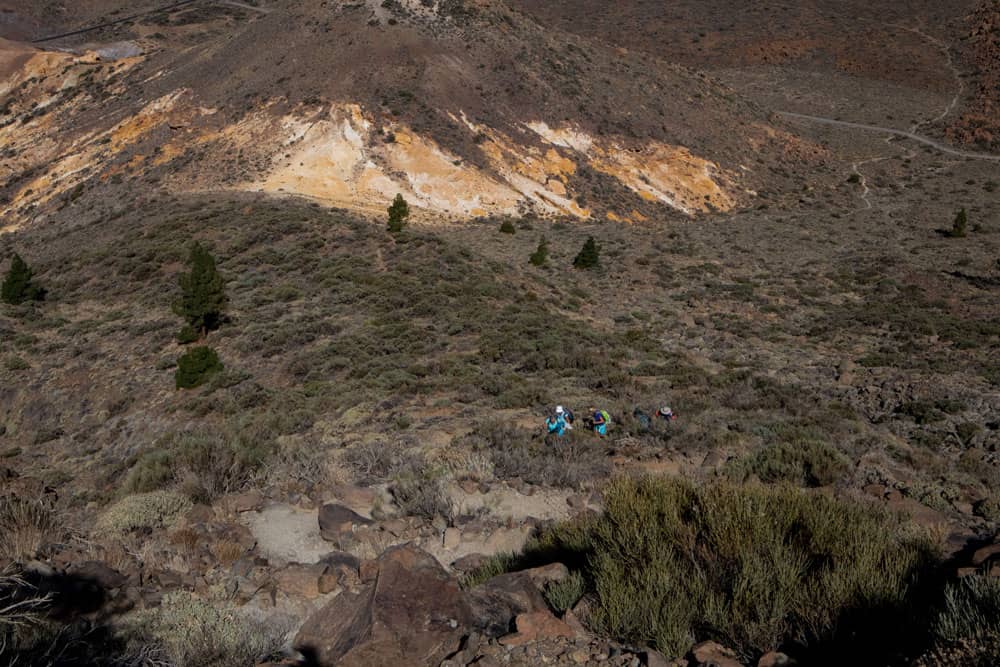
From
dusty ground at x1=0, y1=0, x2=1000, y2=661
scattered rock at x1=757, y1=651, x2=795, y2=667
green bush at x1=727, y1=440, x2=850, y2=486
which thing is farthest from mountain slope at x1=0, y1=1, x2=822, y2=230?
scattered rock at x1=757, y1=651, x2=795, y2=667

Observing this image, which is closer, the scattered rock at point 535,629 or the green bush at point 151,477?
the scattered rock at point 535,629

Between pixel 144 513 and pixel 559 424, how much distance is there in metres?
6.38

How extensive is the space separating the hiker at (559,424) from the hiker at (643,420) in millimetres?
1327

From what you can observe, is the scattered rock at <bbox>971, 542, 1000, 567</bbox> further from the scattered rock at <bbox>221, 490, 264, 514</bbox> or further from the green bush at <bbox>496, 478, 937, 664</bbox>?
the scattered rock at <bbox>221, 490, 264, 514</bbox>

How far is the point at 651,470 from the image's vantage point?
9.16m

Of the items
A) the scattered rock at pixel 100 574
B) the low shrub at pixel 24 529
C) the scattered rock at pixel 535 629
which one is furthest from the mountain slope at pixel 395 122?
the scattered rock at pixel 535 629

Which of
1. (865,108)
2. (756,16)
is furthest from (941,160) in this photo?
(756,16)

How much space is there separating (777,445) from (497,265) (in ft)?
52.3

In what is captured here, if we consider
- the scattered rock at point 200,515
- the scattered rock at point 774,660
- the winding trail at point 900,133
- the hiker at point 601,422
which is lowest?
the scattered rock at point 200,515

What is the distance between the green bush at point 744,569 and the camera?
12.9ft

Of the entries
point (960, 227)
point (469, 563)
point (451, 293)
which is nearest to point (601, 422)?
point (469, 563)

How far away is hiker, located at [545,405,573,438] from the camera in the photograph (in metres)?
10.7

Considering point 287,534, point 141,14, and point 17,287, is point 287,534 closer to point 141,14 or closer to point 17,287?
point 17,287

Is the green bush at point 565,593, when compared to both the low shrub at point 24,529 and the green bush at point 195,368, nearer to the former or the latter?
the low shrub at point 24,529
